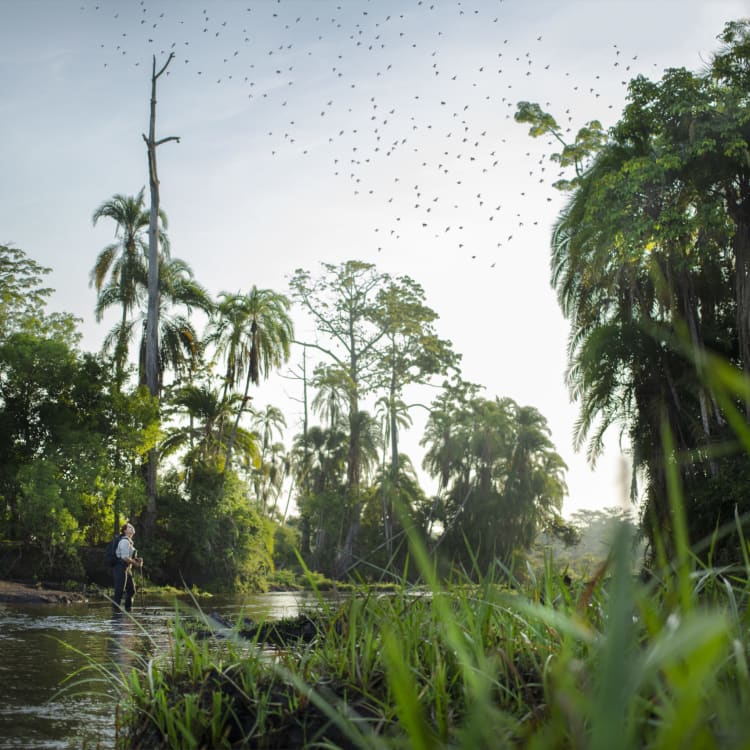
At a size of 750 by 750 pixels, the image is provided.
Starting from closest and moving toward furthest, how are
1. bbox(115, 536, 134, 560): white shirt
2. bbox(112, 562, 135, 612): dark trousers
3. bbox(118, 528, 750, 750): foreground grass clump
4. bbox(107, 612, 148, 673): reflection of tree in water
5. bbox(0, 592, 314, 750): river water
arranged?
bbox(118, 528, 750, 750): foreground grass clump, bbox(0, 592, 314, 750): river water, bbox(107, 612, 148, 673): reflection of tree in water, bbox(112, 562, 135, 612): dark trousers, bbox(115, 536, 134, 560): white shirt

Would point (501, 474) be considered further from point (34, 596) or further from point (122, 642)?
point (122, 642)

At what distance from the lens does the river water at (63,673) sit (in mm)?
4328

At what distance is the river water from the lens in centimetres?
433

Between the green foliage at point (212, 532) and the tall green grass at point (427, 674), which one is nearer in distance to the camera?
the tall green grass at point (427, 674)

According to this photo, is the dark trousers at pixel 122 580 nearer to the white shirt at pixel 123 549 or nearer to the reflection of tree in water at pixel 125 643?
the white shirt at pixel 123 549

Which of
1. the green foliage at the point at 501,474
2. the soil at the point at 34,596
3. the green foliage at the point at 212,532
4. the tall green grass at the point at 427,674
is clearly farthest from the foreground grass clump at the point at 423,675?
the green foliage at the point at 501,474

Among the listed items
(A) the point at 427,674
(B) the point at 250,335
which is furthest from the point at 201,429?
(A) the point at 427,674

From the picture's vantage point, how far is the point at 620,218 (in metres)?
18.7

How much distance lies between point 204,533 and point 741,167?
2183 cm

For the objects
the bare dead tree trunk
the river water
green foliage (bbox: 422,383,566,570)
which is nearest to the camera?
the river water

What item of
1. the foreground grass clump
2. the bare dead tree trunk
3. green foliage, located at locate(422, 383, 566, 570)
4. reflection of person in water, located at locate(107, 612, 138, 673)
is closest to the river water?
reflection of person in water, located at locate(107, 612, 138, 673)

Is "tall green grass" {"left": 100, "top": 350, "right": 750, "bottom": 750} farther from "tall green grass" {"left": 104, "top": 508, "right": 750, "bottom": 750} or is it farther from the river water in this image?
the river water

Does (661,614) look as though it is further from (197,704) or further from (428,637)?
(197,704)

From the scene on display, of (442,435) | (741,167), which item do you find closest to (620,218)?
(741,167)
